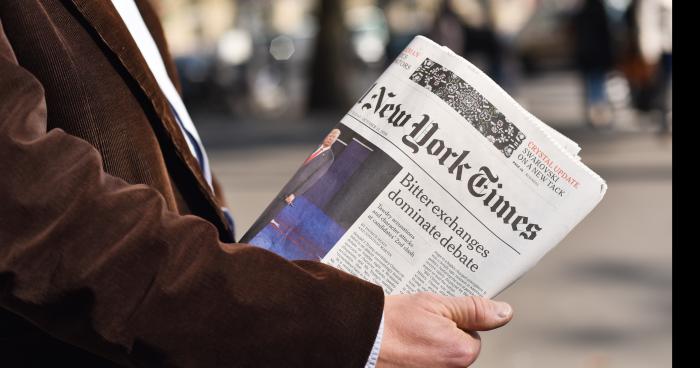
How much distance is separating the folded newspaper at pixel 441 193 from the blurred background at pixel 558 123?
3346mm

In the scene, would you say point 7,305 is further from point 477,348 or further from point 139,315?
point 477,348

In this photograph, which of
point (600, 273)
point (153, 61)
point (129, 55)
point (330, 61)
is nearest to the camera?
point (129, 55)

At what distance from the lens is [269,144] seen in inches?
558

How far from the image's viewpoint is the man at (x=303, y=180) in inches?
60.0

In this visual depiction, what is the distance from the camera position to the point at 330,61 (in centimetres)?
1788

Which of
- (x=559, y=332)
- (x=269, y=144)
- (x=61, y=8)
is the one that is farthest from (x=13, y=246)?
(x=269, y=144)

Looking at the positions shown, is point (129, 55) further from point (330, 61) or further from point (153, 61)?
point (330, 61)

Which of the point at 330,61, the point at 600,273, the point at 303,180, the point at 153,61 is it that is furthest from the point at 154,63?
the point at 330,61

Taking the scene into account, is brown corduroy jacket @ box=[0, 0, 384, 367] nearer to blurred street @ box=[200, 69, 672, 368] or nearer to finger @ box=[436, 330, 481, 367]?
finger @ box=[436, 330, 481, 367]

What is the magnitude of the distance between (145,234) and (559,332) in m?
4.17

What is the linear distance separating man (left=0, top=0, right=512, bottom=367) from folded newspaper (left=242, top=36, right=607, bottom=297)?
0.27 ft

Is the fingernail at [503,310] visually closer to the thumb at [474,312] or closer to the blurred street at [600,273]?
the thumb at [474,312]

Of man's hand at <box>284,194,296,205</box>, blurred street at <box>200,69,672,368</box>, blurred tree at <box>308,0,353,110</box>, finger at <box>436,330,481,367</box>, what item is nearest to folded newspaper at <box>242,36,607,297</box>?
man's hand at <box>284,194,296,205</box>

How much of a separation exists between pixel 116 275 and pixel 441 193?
1.45 ft
